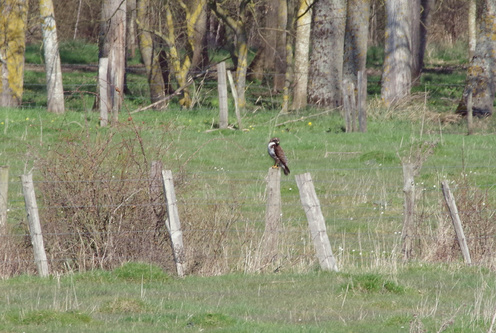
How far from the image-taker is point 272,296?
9031mm

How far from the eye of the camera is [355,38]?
24188 mm

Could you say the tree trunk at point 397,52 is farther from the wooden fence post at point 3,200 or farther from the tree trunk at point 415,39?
the wooden fence post at point 3,200

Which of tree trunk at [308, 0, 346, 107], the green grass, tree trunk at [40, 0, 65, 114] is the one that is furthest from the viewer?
tree trunk at [308, 0, 346, 107]

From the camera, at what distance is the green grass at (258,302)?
745cm

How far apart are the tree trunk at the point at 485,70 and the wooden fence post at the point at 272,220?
43.2 ft

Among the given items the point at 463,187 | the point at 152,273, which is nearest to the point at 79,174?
the point at 152,273

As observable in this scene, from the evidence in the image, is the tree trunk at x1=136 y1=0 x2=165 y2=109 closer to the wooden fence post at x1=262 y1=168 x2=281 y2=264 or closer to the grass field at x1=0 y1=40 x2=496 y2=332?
the grass field at x1=0 y1=40 x2=496 y2=332

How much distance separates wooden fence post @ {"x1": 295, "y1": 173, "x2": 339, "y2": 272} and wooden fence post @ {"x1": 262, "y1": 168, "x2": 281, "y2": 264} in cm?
41

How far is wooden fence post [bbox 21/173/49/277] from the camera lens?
399 inches

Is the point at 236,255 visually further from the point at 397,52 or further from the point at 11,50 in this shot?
the point at 397,52

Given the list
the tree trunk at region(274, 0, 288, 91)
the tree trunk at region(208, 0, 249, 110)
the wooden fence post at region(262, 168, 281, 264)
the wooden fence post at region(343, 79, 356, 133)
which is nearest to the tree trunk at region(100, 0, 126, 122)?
the tree trunk at region(208, 0, 249, 110)

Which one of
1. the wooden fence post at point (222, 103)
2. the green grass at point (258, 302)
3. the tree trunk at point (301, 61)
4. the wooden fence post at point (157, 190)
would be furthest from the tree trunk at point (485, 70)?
the wooden fence post at point (157, 190)

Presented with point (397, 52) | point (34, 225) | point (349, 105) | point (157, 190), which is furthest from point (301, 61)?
point (34, 225)

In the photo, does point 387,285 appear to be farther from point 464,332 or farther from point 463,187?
point 463,187
